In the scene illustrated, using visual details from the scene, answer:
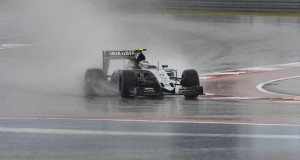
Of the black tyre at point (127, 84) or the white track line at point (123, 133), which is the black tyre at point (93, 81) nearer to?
the black tyre at point (127, 84)

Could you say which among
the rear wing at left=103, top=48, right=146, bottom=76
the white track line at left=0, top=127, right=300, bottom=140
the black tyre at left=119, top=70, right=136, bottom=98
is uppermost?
the rear wing at left=103, top=48, right=146, bottom=76

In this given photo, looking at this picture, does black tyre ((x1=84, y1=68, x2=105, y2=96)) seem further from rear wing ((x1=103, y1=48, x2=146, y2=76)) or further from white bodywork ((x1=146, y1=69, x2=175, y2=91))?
white bodywork ((x1=146, y1=69, x2=175, y2=91))

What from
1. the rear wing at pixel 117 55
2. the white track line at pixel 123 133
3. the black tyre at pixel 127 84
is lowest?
the white track line at pixel 123 133

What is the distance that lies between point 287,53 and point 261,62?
2.55 meters

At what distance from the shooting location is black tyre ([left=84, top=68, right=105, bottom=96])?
1608 cm

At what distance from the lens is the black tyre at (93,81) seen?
16.1 m

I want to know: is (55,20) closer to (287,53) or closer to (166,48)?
(166,48)

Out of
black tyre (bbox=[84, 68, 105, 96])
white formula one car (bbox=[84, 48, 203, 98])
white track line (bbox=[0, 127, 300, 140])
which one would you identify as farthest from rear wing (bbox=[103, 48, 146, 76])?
white track line (bbox=[0, 127, 300, 140])

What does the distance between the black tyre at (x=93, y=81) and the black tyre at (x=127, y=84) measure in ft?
3.66

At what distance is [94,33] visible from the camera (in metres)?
28.1

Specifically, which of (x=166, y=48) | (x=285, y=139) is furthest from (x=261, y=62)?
(x=285, y=139)

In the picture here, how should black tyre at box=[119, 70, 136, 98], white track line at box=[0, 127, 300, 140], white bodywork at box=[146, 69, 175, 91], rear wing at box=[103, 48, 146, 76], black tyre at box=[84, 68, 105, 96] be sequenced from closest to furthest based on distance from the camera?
1. white track line at box=[0, 127, 300, 140]
2. black tyre at box=[119, 70, 136, 98]
3. white bodywork at box=[146, 69, 175, 91]
4. black tyre at box=[84, 68, 105, 96]
5. rear wing at box=[103, 48, 146, 76]

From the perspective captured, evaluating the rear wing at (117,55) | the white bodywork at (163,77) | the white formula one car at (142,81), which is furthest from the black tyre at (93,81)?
the white bodywork at (163,77)

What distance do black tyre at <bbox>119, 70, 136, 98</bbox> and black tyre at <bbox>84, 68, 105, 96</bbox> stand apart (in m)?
1.11
